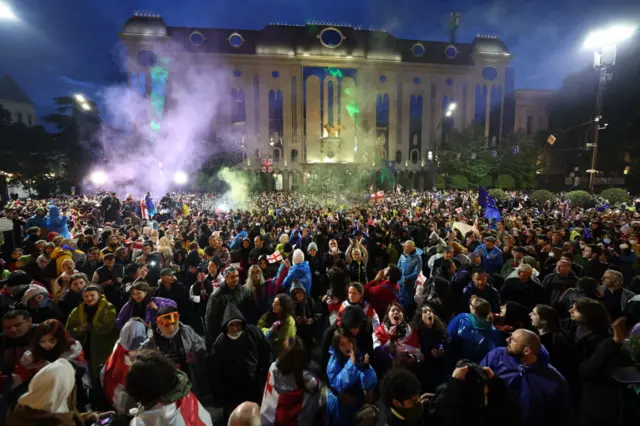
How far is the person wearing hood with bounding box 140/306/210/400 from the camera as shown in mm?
3076

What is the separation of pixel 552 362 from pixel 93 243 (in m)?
8.08

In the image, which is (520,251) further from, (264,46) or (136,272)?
(264,46)

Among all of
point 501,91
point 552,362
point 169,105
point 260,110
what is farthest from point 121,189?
point 501,91

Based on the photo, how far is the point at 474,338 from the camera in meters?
3.30

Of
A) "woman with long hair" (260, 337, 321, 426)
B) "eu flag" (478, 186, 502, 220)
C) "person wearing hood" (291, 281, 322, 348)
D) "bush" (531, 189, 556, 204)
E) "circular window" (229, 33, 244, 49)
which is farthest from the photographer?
"circular window" (229, 33, 244, 49)

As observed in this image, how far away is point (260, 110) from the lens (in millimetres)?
40562

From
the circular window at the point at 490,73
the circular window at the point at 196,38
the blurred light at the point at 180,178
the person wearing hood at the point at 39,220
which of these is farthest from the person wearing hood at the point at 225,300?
the circular window at the point at 490,73

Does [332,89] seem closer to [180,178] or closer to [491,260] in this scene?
[180,178]

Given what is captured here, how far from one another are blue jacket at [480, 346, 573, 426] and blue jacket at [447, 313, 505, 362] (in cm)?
67

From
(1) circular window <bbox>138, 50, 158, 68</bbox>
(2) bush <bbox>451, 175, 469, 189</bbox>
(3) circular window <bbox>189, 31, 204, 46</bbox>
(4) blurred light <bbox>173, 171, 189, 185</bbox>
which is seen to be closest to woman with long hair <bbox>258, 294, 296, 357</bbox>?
(4) blurred light <bbox>173, 171, 189, 185</bbox>

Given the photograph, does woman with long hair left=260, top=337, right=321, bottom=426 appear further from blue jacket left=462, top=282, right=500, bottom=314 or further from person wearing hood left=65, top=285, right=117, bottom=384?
blue jacket left=462, top=282, right=500, bottom=314

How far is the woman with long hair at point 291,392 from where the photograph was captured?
250cm

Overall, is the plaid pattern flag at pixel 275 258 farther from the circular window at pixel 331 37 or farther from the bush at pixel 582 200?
the circular window at pixel 331 37

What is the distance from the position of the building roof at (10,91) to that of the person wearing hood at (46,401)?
62.3 meters
